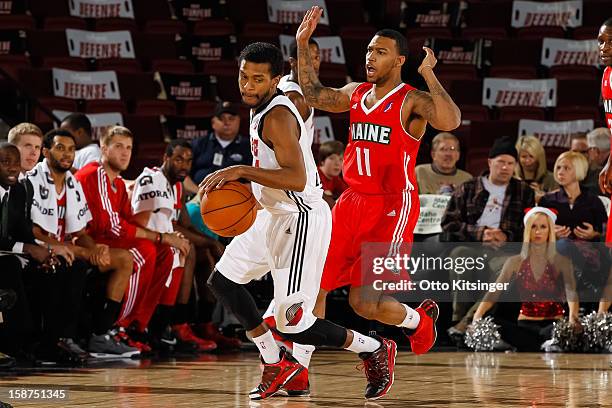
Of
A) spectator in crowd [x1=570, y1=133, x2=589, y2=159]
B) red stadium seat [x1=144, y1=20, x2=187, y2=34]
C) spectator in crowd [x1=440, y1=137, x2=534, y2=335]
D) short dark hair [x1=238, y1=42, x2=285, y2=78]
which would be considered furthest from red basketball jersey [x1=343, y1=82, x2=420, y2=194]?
red stadium seat [x1=144, y1=20, x2=187, y2=34]

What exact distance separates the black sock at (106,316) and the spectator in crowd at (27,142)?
1.04 m

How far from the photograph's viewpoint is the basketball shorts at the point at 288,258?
15.7 ft

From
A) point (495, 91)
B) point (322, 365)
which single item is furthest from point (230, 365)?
point (495, 91)

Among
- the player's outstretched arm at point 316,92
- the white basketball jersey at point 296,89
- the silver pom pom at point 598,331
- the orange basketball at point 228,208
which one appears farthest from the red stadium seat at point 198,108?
the orange basketball at point 228,208

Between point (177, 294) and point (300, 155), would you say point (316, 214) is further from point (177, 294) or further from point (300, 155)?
point (177, 294)

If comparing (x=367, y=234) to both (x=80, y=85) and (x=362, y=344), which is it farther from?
(x=80, y=85)

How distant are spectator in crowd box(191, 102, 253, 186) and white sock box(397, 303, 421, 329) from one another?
3616 mm

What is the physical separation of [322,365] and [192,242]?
5.66 ft

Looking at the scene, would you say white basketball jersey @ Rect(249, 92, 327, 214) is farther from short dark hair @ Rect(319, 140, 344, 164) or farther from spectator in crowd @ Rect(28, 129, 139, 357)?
short dark hair @ Rect(319, 140, 344, 164)

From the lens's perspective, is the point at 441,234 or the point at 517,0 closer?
the point at 441,234

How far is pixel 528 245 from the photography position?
8.21 meters

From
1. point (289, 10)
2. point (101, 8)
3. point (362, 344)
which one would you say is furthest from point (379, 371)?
point (101, 8)

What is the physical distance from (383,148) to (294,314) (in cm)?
115

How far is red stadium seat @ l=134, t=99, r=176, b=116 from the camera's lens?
11453mm
